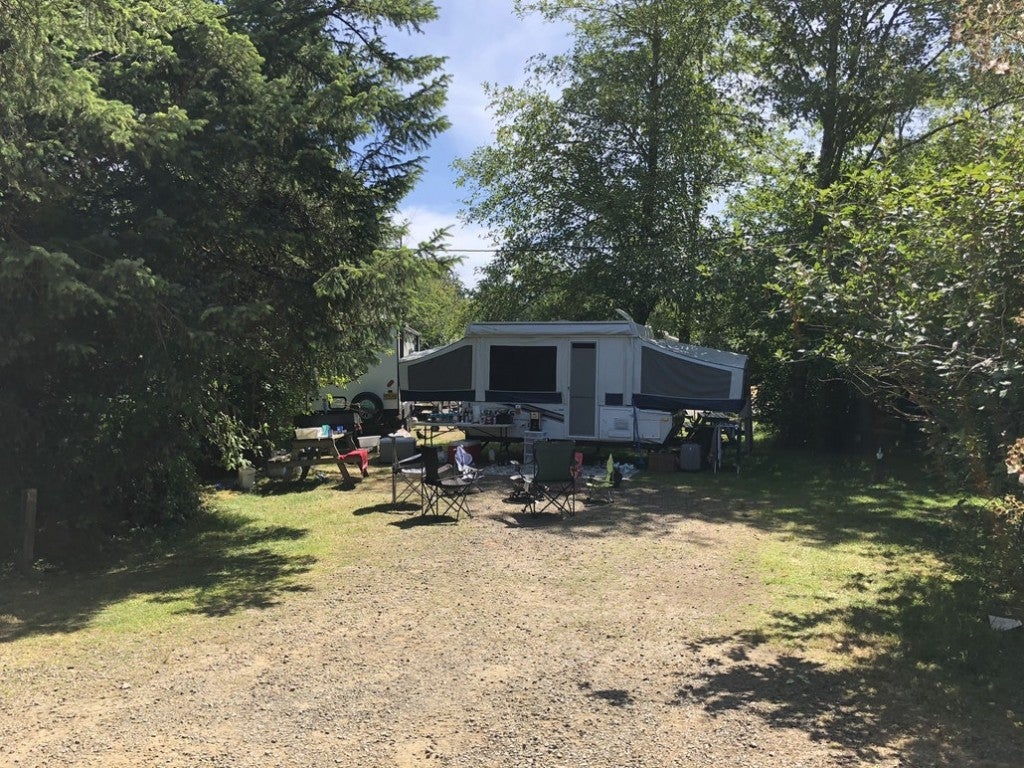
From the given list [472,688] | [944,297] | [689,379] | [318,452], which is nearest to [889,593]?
[944,297]

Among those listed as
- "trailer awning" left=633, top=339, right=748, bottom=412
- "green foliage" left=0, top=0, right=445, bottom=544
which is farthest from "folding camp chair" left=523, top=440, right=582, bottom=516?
"trailer awning" left=633, top=339, right=748, bottom=412

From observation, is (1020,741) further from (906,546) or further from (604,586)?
(906,546)

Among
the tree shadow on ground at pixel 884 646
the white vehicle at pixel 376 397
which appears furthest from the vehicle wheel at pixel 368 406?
the tree shadow on ground at pixel 884 646

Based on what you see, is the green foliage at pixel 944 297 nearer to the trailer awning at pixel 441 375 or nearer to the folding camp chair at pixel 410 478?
the folding camp chair at pixel 410 478

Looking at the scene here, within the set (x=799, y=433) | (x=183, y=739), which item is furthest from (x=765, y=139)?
(x=183, y=739)

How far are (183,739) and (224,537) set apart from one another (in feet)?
16.0

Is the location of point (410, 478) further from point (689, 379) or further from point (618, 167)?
point (618, 167)

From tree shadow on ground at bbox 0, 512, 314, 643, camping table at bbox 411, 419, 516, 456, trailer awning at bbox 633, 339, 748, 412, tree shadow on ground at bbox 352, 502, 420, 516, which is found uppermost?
trailer awning at bbox 633, 339, 748, 412

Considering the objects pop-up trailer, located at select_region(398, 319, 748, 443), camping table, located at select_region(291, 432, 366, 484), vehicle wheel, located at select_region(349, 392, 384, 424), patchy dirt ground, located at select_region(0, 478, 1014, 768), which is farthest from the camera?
vehicle wheel, located at select_region(349, 392, 384, 424)

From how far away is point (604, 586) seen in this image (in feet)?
19.7

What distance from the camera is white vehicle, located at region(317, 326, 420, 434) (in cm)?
1666

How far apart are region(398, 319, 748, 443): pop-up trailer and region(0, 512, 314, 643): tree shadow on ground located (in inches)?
234

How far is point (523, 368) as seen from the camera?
43.9 ft

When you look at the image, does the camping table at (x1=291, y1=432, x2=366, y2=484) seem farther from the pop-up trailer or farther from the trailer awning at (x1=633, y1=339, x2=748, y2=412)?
the trailer awning at (x1=633, y1=339, x2=748, y2=412)
